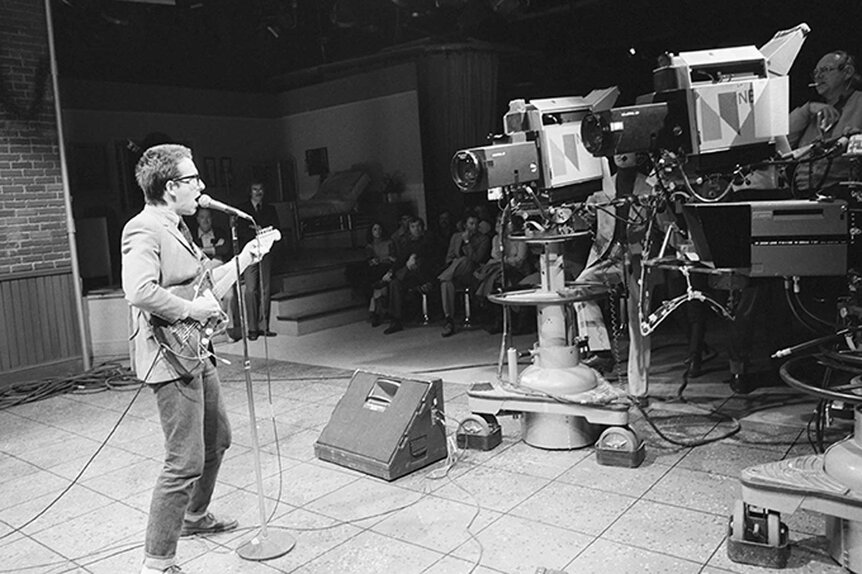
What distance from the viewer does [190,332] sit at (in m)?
2.79

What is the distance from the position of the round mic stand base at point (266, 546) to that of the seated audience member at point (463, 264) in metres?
4.45

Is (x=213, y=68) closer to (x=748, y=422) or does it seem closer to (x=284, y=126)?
(x=284, y=126)

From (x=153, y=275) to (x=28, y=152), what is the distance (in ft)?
16.1

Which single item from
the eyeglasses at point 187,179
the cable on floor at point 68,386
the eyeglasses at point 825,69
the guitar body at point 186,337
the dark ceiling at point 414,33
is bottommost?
the cable on floor at point 68,386

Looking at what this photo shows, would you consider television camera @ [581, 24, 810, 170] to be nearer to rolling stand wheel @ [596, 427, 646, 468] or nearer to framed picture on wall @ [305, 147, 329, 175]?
rolling stand wheel @ [596, 427, 646, 468]

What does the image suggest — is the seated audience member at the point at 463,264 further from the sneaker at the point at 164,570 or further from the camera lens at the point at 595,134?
the sneaker at the point at 164,570

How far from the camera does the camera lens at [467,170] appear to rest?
387 centimetres

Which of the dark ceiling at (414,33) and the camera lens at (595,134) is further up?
the dark ceiling at (414,33)

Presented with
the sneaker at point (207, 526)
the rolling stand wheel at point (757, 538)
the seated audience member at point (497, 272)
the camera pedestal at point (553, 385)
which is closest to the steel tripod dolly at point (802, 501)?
the rolling stand wheel at point (757, 538)

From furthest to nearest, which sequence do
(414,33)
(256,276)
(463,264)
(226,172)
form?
(226,172)
(414,33)
(256,276)
(463,264)

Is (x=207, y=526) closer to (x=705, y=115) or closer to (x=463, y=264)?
(x=705, y=115)

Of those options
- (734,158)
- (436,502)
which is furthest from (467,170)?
(436,502)

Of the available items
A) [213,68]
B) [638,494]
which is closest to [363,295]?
[213,68]

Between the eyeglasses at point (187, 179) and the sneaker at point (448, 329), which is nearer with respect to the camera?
the eyeglasses at point (187, 179)
